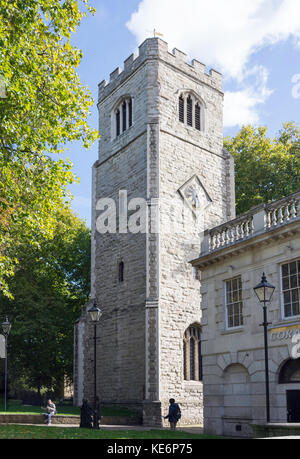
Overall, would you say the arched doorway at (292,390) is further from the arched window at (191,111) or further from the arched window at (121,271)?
the arched window at (191,111)

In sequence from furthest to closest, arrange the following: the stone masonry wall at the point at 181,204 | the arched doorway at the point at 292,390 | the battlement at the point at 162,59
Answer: the battlement at the point at 162,59 < the stone masonry wall at the point at 181,204 < the arched doorway at the point at 292,390

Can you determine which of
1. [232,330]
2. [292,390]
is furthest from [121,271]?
[292,390]

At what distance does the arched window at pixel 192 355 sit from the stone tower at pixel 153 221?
5cm

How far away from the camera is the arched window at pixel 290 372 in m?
16.4

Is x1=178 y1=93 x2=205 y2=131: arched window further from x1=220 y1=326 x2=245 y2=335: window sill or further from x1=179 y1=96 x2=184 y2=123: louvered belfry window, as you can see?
x1=220 y1=326 x2=245 y2=335: window sill

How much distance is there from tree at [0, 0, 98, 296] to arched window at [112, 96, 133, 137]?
1350cm

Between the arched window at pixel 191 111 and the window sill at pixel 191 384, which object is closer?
the window sill at pixel 191 384

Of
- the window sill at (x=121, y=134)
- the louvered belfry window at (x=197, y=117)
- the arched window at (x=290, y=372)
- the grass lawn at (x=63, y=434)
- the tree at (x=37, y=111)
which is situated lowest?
the grass lawn at (x=63, y=434)

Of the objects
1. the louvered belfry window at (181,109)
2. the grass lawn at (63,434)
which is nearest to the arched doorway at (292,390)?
the grass lawn at (63,434)

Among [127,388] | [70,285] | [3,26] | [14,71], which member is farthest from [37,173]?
[70,285]

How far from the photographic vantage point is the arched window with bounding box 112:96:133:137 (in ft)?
109

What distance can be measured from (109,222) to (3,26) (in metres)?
17.8

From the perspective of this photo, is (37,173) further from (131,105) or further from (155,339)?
(131,105)
